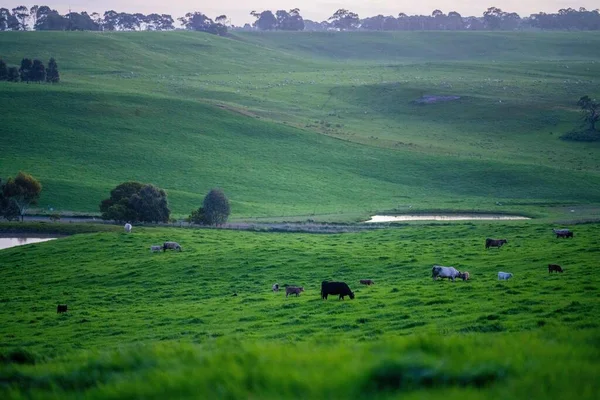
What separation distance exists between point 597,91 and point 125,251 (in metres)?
118

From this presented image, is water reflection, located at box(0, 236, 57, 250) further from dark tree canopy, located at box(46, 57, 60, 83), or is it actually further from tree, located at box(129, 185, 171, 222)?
dark tree canopy, located at box(46, 57, 60, 83)

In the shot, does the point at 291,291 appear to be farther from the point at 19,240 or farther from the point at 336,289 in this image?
the point at 19,240

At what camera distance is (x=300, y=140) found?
353 feet

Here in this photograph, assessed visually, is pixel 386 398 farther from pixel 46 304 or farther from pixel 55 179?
pixel 55 179

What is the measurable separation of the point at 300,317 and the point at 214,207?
40.6 m

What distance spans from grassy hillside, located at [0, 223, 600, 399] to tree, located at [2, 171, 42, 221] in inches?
656

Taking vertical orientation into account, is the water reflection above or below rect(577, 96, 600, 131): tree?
below

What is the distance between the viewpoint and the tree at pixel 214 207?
208 ft

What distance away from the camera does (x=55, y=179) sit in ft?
272

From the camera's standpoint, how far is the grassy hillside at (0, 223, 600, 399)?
Answer: 26.2 feet

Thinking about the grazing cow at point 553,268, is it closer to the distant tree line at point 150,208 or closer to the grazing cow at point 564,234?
the grazing cow at point 564,234

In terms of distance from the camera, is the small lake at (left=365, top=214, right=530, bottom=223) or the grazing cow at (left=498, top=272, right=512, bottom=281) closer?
the grazing cow at (left=498, top=272, right=512, bottom=281)

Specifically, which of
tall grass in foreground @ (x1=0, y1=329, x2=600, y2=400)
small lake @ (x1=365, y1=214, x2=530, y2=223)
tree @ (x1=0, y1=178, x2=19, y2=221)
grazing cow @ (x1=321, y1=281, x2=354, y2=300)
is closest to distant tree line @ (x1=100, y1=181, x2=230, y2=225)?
tree @ (x1=0, y1=178, x2=19, y2=221)

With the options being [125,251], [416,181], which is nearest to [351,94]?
[416,181]
